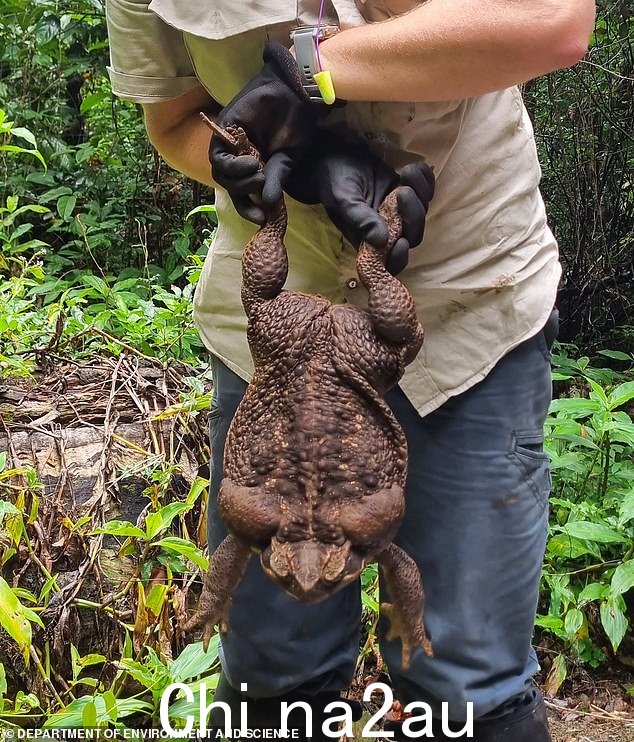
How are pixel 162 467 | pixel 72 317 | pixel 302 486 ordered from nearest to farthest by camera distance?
pixel 302 486
pixel 162 467
pixel 72 317

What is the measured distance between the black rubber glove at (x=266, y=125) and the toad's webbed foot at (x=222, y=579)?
497 mm

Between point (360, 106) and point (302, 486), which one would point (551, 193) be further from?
point (302, 486)

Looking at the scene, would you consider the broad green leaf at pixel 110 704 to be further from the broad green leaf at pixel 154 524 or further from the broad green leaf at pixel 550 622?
the broad green leaf at pixel 550 622

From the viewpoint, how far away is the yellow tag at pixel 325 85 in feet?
4.09

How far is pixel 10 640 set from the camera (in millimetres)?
2553

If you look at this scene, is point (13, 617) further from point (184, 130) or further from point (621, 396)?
point (621, 396)

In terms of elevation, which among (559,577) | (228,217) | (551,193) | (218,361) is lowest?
(559,577)

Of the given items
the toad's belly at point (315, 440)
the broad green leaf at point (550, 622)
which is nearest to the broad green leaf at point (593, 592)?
the broad green leaf at point (550, 622)

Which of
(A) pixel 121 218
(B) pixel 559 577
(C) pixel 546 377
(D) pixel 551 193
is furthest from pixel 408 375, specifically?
(A) pixel 121 218

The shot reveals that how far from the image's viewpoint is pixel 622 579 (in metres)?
2.61

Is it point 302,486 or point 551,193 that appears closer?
point 302,486

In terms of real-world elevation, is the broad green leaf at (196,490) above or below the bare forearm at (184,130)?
below

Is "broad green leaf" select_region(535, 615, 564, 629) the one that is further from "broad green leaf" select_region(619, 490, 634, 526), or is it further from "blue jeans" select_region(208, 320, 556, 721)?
"blue jeans" select_region(208, 320, 556, 721)

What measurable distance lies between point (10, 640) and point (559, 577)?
72.3 inches
